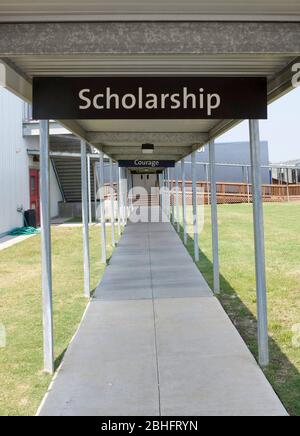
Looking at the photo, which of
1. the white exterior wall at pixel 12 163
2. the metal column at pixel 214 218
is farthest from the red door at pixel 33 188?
the metal column at pixel 214 218

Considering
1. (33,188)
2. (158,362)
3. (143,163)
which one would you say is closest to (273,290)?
(158,362)

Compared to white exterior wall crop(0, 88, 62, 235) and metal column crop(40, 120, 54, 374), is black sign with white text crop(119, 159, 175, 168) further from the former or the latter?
metal column crop(40, 120, 54, 374)

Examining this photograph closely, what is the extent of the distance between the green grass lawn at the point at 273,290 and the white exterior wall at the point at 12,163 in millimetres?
6457

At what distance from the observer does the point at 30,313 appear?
6.34 m

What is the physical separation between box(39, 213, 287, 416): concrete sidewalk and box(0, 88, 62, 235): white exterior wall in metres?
8.74

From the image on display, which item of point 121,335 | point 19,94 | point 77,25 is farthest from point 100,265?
point 77,25

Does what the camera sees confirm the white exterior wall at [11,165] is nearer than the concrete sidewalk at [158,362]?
No

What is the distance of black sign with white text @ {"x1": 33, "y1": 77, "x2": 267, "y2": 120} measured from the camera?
147 inches

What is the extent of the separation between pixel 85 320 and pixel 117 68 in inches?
135

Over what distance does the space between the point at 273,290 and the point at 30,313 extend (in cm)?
385

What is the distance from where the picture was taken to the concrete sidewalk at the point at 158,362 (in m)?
3.55

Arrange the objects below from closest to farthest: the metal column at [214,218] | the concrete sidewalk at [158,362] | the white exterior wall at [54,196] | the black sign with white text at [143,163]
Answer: the concrete sidewalk at [158,362] < the metal column at [214,218] < the black sign with white text at [143,163] < the white exterior wall at [54,196]

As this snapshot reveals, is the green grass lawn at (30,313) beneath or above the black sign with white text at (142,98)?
beneath

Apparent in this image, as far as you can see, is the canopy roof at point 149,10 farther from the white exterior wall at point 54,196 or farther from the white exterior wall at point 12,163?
the white exterior wall at point 54,196
